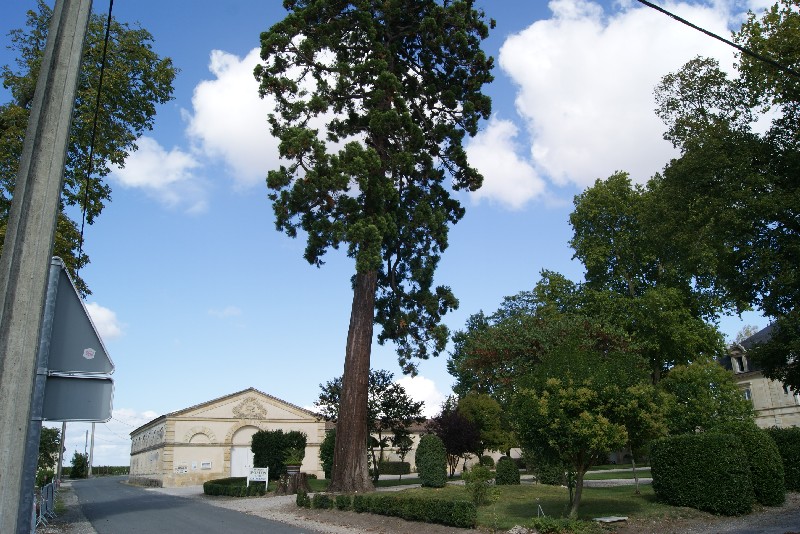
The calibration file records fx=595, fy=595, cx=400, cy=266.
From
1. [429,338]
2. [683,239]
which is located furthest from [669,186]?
[429,338]

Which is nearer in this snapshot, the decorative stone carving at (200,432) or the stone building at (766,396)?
the decorative stone carving at (200,432)

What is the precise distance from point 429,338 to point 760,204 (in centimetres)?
1251

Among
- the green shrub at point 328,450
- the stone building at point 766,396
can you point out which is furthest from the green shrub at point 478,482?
the stone building at point 766,396

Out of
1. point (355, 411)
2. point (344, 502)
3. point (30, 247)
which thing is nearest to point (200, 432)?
point (355, 411)

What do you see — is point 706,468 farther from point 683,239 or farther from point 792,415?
point 792,415

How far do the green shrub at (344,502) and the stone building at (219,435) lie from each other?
26596 millimetres

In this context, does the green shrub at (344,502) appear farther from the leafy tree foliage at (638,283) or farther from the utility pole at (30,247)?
the leafy tree foliage at (638,283)

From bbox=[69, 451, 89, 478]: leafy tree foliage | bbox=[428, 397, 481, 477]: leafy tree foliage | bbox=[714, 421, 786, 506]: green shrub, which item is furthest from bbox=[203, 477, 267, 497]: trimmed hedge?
bbox=[69, 451, 89, 478]: leafy tree foliage

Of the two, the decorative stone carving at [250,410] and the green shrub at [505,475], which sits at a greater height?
the decorative stone carving at [250,410]

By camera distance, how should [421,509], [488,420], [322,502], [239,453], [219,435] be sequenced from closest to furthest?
1. [421,509]
2. [322,502]
3. [488,420]
4. [219,435]
5. [239,453]

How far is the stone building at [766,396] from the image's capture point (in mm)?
47812

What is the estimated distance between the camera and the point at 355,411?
20219mm

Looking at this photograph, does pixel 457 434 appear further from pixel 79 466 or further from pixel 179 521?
pixel 79 466

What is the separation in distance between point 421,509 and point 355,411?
19.5 feet
